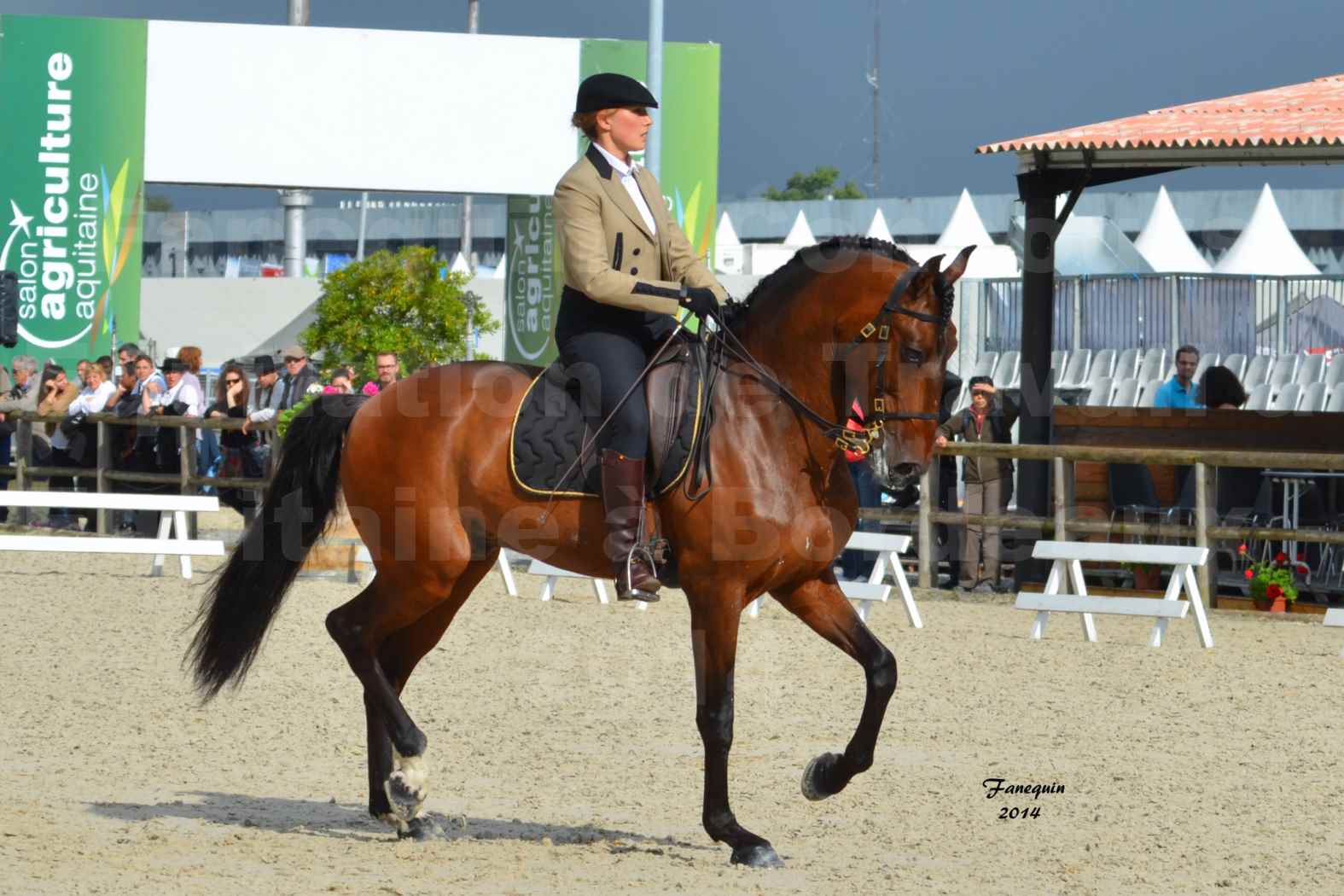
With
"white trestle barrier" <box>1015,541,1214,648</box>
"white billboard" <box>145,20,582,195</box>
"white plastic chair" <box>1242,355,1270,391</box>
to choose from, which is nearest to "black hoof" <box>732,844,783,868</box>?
"white trestle barrier" <box>1015,541,1214,648</box>

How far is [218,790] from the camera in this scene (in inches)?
272

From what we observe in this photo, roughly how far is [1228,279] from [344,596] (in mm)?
12724

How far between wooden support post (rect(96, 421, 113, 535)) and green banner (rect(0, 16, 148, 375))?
9.27 ft

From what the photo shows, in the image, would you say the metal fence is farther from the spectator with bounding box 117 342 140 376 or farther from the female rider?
the female rider

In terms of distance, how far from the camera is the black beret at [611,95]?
20.2 feet

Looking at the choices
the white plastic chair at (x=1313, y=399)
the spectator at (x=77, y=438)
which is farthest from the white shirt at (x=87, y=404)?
the white plastic chair at (x=1313, y=399)

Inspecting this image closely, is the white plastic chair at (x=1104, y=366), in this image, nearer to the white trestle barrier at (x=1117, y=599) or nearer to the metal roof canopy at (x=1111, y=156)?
the metal roof canopy at (x=1111, y=156)

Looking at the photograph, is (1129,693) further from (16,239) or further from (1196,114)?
(16,239)

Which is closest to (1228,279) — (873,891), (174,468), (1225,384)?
(1225,384)

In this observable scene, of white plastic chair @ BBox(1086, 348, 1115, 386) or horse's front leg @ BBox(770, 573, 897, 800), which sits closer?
horse's front leg @ BBox(770, 573, 897, 800)

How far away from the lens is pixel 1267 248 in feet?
92.5

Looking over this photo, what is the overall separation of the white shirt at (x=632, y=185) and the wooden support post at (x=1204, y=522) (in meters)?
7.33

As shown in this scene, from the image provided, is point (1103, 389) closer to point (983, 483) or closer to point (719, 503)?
point (983, 483)

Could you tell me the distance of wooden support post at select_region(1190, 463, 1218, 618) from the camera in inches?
496
